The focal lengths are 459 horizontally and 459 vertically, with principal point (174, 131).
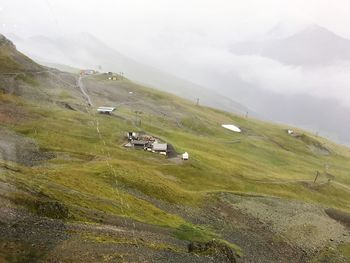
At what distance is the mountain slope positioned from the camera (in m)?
62.6

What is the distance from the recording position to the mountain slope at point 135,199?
62594mm

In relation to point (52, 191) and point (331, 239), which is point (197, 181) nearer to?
point (331, 239)

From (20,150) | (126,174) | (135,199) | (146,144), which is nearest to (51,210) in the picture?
(135,199)

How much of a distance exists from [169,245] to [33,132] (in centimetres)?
7954

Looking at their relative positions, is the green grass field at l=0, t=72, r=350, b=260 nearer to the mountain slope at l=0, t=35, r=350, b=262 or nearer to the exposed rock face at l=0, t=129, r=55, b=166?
the mountain slope at l=0, t=35, r=350, b=262

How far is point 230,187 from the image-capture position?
13900 cm

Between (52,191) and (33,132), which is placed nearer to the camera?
(52,191)

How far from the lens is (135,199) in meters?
95.6

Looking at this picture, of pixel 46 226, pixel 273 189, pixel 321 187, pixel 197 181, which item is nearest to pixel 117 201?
pixel 46 226

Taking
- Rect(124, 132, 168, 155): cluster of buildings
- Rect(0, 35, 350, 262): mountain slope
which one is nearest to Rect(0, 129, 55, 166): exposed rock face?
Rect(0, 35, 350, 262): mountain slope

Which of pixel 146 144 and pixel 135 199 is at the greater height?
pixel 135 199

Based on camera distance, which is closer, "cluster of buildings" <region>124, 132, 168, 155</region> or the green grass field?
the green grass field

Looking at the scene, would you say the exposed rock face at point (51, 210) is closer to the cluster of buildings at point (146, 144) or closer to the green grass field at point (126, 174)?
the green grass field at point (126, 174)

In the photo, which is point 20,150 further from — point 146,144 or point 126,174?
point 146,144
